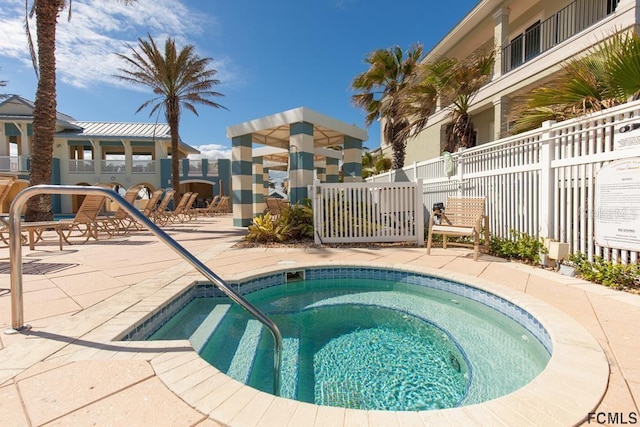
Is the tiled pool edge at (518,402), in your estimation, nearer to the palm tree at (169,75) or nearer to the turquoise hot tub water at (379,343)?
the turquoise hot tub water at (379,343)

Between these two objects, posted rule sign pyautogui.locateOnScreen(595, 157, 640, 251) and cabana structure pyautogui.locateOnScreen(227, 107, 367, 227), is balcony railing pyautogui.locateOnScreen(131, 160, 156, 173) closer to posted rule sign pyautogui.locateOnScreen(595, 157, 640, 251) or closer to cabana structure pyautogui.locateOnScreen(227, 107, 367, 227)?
cabana structure pyautogui.locateOnScreen(227, 107, 367, 227)

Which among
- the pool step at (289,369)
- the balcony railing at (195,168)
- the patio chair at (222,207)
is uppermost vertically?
the balcony railing at (195,168)

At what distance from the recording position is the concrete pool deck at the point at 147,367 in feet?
4.25

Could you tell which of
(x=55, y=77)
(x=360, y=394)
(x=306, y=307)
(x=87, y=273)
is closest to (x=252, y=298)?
(x=306, y=307)

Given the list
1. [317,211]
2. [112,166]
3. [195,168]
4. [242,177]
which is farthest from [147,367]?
[112,166]

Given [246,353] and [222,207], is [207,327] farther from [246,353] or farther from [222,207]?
[222,207]

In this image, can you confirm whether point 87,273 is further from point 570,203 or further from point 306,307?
point 570,203

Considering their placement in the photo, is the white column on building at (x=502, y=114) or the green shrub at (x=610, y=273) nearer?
the green shrub at (x=610, y=273)

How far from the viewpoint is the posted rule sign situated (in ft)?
9.82

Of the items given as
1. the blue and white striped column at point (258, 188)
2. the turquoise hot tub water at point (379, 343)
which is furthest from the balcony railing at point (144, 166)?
the turquoise hot tub water at point (379, 343)

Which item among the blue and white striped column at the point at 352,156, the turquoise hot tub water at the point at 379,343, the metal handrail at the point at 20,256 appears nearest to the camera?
the metal handrail at the point at 20,256

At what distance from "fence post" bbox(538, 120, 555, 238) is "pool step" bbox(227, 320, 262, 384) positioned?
4198 millimetres

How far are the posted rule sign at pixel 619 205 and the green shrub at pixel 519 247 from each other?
85 cm

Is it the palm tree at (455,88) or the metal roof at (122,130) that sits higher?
the metal roof at (122,130)
